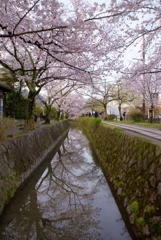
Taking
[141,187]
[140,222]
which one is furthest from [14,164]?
[140,222]

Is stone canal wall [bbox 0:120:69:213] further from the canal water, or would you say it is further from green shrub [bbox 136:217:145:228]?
green shrub [bbox 136:217:145:228]

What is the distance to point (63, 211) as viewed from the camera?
5680 mm

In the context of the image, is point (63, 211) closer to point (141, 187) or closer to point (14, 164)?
point (141, 187)

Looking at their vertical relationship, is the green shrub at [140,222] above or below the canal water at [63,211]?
above

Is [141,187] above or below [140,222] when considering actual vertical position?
above

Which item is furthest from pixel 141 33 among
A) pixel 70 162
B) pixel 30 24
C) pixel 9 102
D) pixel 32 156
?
pixel 9 102

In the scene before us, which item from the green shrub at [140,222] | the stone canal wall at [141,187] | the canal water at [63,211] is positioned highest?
the stone canal wall at [141,187]

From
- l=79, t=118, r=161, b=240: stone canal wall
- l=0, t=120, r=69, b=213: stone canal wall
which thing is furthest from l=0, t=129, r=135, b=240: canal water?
l=79, t=118, r=161, b=240: stone canal wall

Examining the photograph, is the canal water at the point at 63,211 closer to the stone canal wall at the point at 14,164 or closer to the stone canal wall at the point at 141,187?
the stone canal wall at the point at 14,164

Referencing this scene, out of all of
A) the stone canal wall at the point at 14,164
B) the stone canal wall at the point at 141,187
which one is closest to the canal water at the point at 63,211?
the stone canal wall at the point at 14,164

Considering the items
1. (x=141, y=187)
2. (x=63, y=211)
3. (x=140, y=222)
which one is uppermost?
(x=141, y=187)

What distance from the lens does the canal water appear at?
4585 millimetres

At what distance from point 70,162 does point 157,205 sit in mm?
8224

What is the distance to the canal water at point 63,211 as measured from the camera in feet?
15.0
